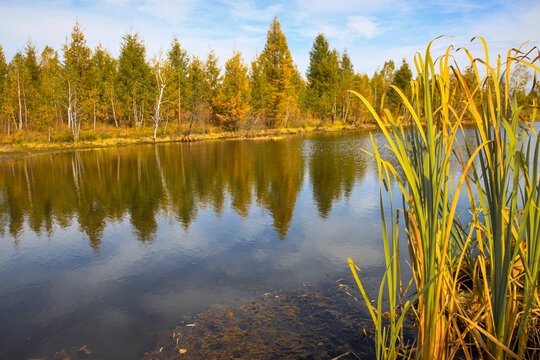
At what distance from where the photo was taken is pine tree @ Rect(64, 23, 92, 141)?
82.6 feet

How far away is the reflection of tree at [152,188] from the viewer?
25.9ft

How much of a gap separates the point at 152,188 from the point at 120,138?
1975 centimetres

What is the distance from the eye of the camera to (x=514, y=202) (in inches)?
68.2

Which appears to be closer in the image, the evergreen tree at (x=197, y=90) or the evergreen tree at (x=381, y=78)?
the evergreen tree at (x=197, y=90)

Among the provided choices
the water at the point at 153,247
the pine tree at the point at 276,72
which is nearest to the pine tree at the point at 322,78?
the pine tree at the point at 276,72

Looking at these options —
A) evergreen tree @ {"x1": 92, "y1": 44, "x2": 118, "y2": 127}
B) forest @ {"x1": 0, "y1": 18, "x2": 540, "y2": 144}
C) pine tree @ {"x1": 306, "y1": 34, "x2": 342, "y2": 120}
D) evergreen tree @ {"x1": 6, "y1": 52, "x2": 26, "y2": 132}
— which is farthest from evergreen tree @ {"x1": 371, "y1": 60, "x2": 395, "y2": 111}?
evergreen tree @ {"x1": 6, "y1": 52, "x2": 26, "y2": 132}

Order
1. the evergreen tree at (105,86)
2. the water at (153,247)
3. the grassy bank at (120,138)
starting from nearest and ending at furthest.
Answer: the water at (153,247)
the grassy bank at (120,138)
the evergreen tree at (105,86)

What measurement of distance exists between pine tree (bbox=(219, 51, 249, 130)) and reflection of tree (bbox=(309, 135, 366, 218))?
14.8 m

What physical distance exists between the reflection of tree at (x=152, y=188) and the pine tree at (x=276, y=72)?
20243mm

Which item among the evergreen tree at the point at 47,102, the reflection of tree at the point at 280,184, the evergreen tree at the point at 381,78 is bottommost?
the reflection of tree at the point at 280,184

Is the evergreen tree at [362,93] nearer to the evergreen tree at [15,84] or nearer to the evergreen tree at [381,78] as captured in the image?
the evergreen tree at [381,78]

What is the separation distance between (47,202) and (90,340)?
298 inches

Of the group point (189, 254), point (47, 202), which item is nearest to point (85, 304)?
point (189, 254)

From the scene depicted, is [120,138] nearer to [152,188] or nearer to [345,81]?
[152,188]
